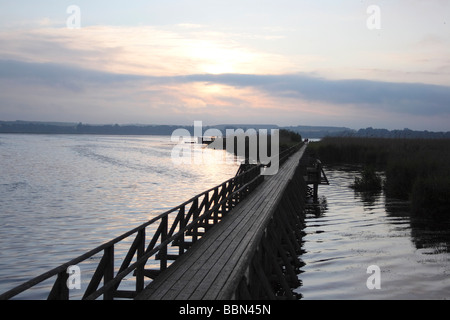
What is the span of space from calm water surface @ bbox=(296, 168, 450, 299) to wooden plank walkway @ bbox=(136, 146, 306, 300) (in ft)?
6.97

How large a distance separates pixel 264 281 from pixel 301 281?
5.29 meters

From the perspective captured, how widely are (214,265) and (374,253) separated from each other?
8571 millimetres

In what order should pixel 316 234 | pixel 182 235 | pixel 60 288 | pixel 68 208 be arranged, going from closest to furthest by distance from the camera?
pixel 60 288, pixel 182 235, pixel 316 234, pixel 68 208

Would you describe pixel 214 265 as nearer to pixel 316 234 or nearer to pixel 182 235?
pixel 182 235

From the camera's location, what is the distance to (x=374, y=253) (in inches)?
660

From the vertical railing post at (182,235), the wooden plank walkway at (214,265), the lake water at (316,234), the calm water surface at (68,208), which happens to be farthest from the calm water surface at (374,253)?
the calm water surface at (68,208)

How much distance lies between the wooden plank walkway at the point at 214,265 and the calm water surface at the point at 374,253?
212 centimetres

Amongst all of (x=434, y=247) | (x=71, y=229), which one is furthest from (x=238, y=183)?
(x=434, y=247)

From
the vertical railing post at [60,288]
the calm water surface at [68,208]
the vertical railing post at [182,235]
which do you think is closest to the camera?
the vertical railing post at [60,288]

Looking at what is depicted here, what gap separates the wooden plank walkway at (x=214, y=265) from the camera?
26.2ft

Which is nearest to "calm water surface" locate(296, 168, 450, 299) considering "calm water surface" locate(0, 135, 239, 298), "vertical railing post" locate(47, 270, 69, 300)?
"vertical railing post" locate(47, 270, 69, 300)

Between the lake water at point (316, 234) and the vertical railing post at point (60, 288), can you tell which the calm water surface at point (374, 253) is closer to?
the lake water at point (316, 234)

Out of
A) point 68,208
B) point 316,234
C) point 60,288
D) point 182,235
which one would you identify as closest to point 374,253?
point 316,234

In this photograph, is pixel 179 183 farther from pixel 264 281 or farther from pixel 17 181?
pixel 264 281
